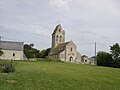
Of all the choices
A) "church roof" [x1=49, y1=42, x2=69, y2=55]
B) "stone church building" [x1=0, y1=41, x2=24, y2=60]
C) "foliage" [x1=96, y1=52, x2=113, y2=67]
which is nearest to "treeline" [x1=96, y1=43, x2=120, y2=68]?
"foliage" [x1=96, y1=52, x2=113, y2=67]

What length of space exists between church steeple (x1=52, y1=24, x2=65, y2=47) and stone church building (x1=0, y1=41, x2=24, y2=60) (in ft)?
73.8

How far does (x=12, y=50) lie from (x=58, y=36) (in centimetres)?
2646

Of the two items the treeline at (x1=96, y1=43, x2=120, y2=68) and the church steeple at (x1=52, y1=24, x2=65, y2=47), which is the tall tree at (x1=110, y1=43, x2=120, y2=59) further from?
the church steeple at (x1=52, y1=24, x2=65, y2=47)

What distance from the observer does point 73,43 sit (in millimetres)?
89062

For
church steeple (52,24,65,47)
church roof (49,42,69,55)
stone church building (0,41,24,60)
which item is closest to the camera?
stone church building (0,41,24,60)

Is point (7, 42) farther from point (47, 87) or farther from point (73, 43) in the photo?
point (47, 87)

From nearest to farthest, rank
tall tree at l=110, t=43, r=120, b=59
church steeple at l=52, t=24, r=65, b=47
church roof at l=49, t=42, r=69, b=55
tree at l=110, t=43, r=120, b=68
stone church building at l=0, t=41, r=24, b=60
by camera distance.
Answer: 1. tree at l=110, t=43, r=120, b=68
2. tall tree at l=110, t=43, r=120, b=59
3. stone church building at l=0, t=41, r=24, b=60
4. church roof at l=49, t=42, r=69, b=55
5. church steeple at l=52, t=24, r=65, b=47

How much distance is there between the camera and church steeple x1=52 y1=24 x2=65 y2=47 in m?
99.1

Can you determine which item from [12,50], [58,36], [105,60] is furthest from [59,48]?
[105,60]

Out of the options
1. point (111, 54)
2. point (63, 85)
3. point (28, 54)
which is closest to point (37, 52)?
point (28, 54)

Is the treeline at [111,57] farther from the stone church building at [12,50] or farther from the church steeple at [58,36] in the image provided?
the stone church building at [12,50]

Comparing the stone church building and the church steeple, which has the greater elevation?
the church steeple

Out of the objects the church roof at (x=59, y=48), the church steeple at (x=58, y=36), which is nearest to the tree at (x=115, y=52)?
the church roof at (x=59, y=48)

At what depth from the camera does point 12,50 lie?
260 feet
